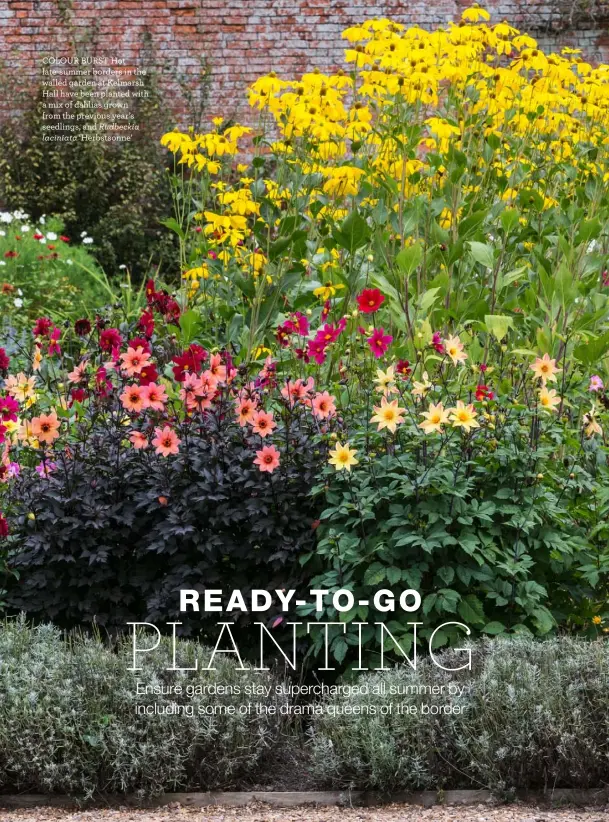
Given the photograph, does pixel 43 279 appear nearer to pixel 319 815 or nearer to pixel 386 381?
pixel 386 381

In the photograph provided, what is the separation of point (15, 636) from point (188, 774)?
590 mm

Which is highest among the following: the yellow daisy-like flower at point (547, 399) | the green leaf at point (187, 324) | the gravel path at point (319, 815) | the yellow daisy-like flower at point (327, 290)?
the yellow daisy-like flower at point (327, 290)

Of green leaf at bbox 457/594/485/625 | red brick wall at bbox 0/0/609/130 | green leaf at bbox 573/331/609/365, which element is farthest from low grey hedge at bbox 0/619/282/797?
red brick wall at bbox 0/0/609/130

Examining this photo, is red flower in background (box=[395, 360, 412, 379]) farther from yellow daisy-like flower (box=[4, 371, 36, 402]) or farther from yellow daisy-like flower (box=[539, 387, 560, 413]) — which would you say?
yellow daisy-like flower (box=[4, 371, 36, 402])

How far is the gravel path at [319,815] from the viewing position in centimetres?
235

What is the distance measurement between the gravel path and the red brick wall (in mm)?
8637

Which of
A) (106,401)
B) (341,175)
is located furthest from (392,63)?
(106,401)

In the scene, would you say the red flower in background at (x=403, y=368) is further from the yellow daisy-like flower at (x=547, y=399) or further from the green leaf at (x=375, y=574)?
the green leaf at (x=375, y=574)

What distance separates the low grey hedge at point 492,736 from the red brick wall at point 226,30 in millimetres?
8504

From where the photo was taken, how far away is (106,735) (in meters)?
2.51

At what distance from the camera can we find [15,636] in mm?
2791

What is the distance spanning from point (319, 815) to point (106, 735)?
0.52 m

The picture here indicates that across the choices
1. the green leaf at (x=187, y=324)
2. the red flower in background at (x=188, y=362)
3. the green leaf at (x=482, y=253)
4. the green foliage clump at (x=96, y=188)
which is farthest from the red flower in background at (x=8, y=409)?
the green foliage clump at (x=96, y=188)

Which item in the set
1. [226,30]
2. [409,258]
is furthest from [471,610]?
[226,30]
